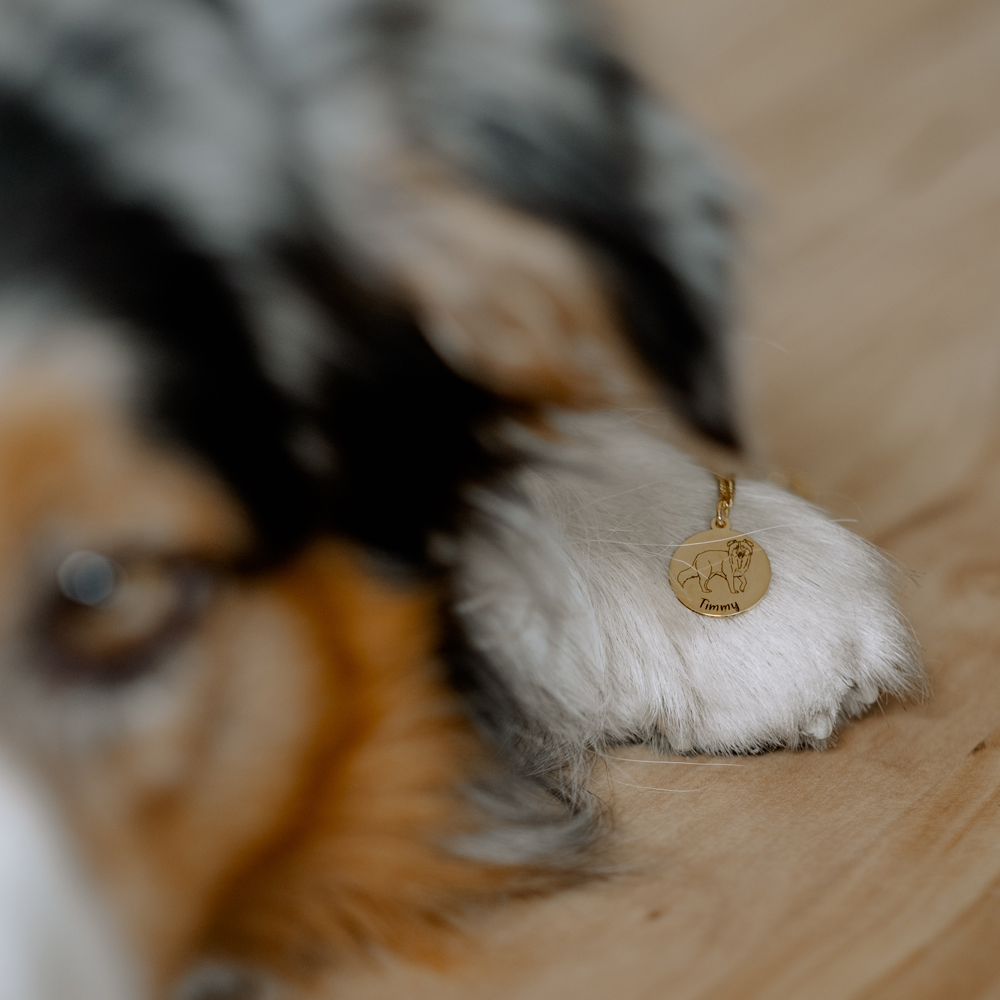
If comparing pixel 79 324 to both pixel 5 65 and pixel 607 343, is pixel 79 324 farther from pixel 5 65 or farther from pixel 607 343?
pixel 607 343

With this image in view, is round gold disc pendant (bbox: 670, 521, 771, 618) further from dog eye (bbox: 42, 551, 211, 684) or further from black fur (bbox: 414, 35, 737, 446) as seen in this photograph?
dog eye (bbox: 42, 551, 211, 684)

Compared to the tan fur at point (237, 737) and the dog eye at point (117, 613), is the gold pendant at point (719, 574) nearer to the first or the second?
the tan fur at point (237, 737)

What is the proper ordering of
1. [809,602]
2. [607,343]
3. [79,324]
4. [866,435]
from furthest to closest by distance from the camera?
[866,435] → [809,602] → [607,343] → [79,324]

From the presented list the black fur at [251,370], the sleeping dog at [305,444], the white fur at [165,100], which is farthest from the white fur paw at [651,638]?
the white fur at [165,100]

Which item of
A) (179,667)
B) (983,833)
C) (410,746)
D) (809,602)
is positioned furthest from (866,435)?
A: (179,667)

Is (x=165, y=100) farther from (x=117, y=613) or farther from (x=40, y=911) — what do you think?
(x=40, y=911)

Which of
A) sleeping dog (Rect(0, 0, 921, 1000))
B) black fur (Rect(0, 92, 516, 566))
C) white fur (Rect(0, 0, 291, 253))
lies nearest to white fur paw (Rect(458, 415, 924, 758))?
sleeping dog (Rect(0, 0, 921, 1000))

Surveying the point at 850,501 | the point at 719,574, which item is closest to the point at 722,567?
the point at 719,574
